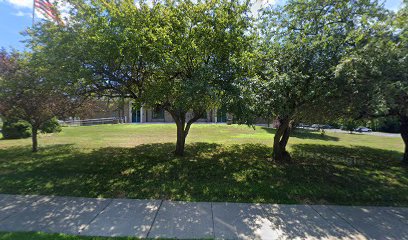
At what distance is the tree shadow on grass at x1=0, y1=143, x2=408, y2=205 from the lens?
589 cm

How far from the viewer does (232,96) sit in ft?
19.3

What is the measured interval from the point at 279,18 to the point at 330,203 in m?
6.48

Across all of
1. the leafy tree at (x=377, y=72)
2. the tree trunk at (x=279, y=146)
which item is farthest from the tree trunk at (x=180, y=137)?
the leafy tree at (x=377, y=72)

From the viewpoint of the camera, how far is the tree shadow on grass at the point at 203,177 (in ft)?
19.3

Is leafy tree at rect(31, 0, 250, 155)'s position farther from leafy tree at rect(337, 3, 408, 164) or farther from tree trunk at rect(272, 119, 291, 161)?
tree trunk at rect(272, 119, 291, 161)

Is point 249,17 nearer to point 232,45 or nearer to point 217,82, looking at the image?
point 232,45

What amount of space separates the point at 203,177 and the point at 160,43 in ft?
13.2

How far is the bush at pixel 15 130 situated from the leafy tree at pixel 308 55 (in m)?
16.3

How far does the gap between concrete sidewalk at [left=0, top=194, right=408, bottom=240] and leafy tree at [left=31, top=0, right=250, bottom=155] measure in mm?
2646

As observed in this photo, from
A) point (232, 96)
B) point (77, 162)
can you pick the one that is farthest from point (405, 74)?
point (77, 162)

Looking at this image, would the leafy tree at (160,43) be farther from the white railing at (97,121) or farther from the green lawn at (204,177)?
the white railing at (97,121)

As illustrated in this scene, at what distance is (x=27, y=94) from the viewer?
29.7 feet

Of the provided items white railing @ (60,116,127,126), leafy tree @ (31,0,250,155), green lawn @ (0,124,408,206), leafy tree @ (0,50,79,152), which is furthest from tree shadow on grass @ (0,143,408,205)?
white railing @ (60,116,127,126)

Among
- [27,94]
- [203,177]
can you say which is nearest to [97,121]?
[27,94]
